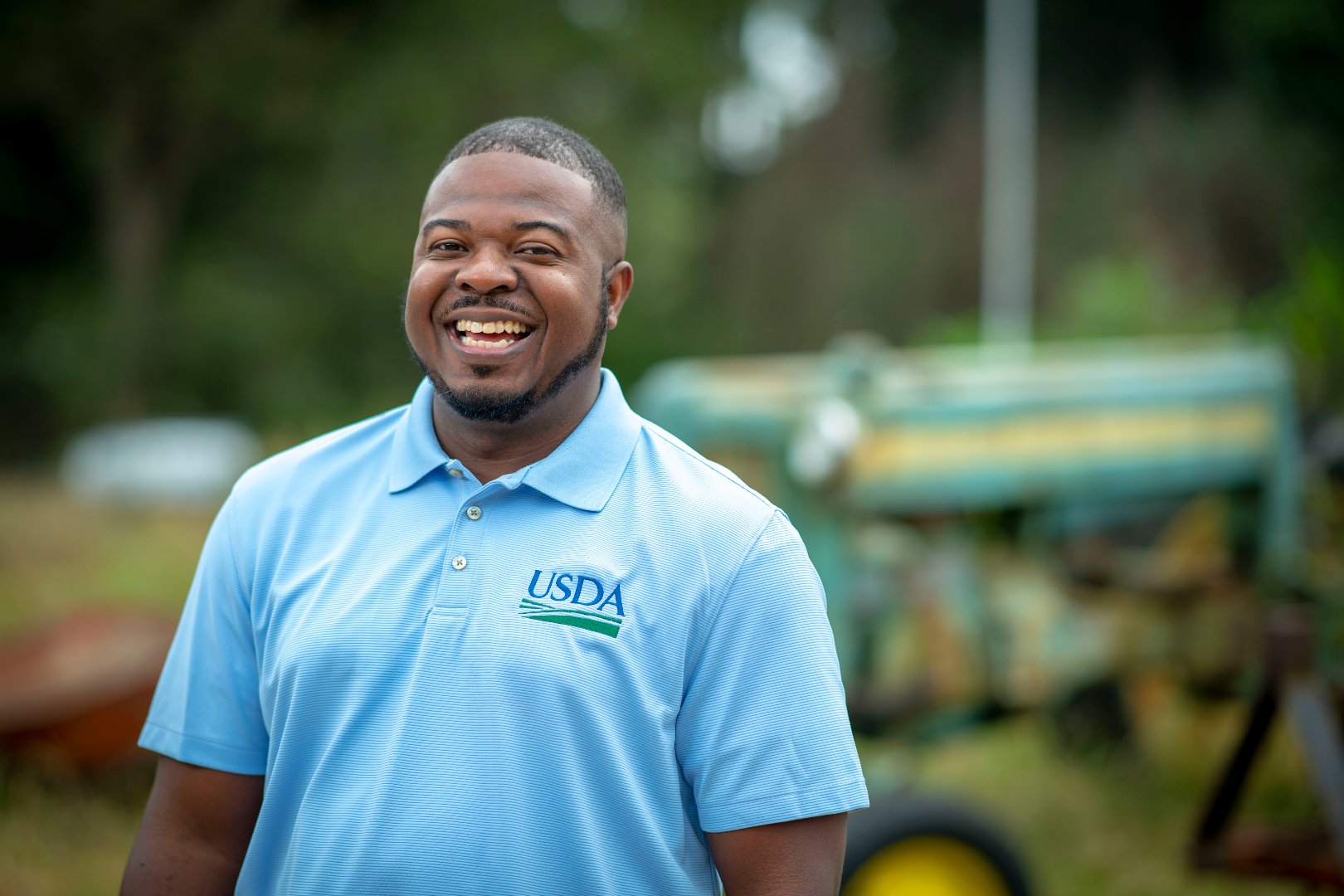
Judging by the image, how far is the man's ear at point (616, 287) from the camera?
1.83 metres

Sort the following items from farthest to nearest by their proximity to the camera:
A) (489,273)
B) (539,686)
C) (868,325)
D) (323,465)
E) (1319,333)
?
(868,325) < (1319,333) < (323,465) < (489,273) < (539,686)

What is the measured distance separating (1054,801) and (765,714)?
414 centimetres

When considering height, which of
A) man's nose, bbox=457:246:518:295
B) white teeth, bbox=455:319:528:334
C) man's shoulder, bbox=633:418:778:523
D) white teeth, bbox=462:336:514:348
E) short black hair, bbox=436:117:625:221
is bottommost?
man's shoulder, bbox=633:418:778:523

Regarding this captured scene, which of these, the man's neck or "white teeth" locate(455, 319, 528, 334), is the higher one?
"white teeth" locate(455, 319, 528, 334)

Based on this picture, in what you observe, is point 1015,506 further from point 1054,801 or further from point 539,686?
point 539,686

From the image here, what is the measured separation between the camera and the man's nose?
1.69 meters

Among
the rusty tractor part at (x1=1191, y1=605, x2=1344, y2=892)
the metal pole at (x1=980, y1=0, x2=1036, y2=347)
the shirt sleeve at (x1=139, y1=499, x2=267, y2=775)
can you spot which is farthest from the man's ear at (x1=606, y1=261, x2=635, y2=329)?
the metal pole at (x1=980, y1=0, x2=1036, y2=347)

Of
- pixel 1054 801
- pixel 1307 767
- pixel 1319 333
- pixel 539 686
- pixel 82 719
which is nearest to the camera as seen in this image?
pixel 539 686

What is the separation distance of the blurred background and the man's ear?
203 cm

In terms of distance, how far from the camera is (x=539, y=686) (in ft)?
5.10

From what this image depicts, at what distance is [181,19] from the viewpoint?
21219mm

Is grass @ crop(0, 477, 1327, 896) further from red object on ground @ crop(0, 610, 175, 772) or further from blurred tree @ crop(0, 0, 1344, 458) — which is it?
blurred tree @ crop(0, 0, 1344, 458)

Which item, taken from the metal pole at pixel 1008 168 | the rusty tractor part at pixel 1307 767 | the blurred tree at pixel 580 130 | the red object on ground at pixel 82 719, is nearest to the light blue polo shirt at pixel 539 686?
the rusty tractor part at pixel 1307 767

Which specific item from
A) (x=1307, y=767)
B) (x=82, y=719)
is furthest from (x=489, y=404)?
(x=82, y=719)
